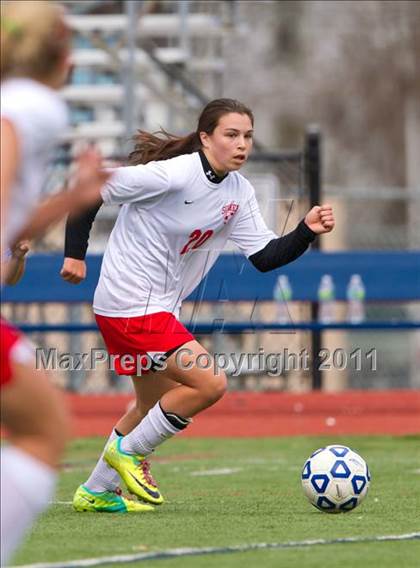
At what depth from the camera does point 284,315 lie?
16547mm

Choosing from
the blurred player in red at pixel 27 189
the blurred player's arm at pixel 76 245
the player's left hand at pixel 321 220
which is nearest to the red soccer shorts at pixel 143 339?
the blurred player's arm at pixel 76 245

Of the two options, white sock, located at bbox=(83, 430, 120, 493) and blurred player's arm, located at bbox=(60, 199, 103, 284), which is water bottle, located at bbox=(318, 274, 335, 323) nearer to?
blurred player's arm, located at bbox=(60, 199, 103, 284)

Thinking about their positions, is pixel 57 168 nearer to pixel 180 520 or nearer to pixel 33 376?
pixel 180 520

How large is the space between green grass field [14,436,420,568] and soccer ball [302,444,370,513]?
0.07 metres

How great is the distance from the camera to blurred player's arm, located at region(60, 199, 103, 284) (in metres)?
7.74

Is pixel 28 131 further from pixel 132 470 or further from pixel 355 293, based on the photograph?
pixel 355 293

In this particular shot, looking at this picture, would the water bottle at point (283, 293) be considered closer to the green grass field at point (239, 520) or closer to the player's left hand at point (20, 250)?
the green grass field at point (239, 520)

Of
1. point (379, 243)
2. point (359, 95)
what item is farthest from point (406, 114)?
point (379, 243)

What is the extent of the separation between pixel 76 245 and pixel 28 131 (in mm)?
3523

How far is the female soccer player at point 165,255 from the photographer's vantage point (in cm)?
778

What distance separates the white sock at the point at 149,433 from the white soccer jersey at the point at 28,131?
3.39 meters

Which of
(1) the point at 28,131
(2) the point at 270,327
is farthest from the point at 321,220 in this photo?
(2) the point at 270,327

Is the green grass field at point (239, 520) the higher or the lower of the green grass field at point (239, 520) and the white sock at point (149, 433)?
the lower

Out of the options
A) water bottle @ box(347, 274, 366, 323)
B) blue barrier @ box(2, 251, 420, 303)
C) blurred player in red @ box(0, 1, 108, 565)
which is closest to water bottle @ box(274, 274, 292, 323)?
blue barrier @ box(2, 251, 420, 303)
